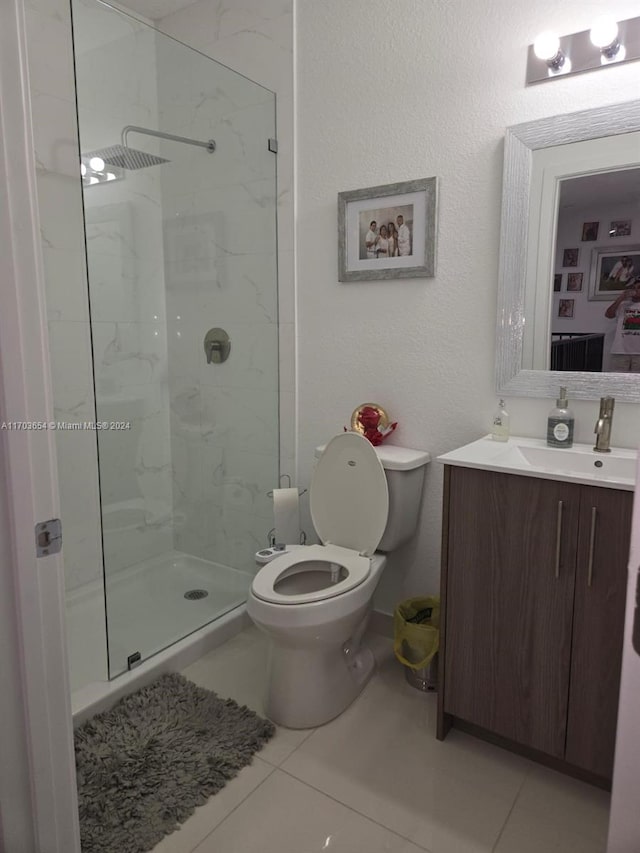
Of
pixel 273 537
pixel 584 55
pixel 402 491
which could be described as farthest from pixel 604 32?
pixel 273 537

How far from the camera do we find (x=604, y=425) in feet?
6.15

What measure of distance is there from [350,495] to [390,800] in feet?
3.29

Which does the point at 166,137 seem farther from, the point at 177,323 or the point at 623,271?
the point at 623,271

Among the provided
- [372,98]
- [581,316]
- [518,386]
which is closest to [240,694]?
[518,386]

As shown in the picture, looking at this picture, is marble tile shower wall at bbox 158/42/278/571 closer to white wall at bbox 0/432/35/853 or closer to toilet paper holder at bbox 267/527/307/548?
toilet paper holder at bbox 267/527/307/548

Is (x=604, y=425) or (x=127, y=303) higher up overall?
(x=127, y=303)

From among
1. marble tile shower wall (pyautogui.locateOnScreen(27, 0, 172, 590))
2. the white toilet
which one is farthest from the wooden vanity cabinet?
marble tile shower wall (pyautogui.locateOnScreen(27, 0, 172, 590))

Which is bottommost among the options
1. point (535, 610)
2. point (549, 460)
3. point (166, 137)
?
point (535, 610)

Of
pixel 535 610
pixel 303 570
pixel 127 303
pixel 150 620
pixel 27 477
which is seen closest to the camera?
pixel 27 477

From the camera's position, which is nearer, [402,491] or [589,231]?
[589,231]

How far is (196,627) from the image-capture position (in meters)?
2.45

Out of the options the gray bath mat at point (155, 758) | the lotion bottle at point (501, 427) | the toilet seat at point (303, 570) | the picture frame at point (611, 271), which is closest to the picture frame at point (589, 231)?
the picture frame at point (611, 271)

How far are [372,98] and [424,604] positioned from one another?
2033 millimetres

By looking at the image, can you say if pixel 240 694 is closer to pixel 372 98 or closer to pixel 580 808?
pixel 580 808
